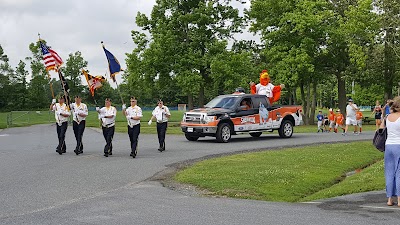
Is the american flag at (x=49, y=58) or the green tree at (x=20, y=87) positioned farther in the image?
the green tree at (x=20, y=87)

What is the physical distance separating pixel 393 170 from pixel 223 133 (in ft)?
42.3

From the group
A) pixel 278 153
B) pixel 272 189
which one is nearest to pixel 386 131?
pixel 272 189

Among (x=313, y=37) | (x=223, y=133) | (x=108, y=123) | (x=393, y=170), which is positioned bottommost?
(x=393, y=170)

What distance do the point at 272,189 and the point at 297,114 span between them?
1446 centimetres

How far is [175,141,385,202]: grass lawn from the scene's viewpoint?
10013mm

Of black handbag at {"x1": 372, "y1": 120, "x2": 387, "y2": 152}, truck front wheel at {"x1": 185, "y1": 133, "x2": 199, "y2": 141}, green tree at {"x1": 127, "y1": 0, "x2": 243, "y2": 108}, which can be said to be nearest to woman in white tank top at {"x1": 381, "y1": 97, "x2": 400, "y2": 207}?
black handbag at {"x1": 372, "y1": 120, "x2": 387, "y2": 152}

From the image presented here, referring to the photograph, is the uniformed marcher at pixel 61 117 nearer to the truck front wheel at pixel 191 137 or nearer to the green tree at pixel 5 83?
the truck front wheel at pixel 191 137

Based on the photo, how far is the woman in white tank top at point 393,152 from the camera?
27.7 feet

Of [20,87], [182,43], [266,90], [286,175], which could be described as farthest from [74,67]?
[286,175]

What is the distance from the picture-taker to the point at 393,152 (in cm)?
849

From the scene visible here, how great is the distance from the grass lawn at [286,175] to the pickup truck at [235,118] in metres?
4.70

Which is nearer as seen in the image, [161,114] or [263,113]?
[161,114]

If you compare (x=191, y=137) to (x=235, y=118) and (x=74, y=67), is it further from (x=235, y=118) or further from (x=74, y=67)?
(x=74, y=67)

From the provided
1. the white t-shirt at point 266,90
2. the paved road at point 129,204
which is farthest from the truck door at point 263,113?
the paved road at point 129,204
